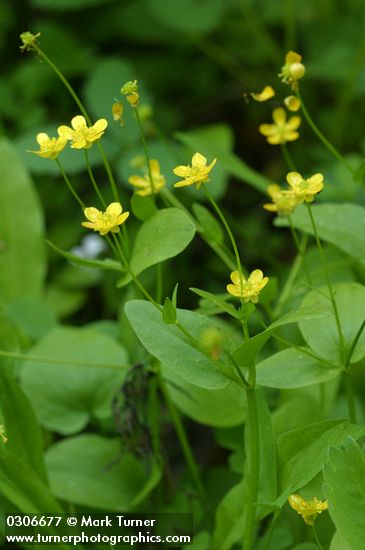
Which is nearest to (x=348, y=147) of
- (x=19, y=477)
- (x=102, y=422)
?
(x=102, y=422)

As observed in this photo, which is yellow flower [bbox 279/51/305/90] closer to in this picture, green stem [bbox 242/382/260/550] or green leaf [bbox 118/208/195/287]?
green leaf [bbox 118/208/195/287]

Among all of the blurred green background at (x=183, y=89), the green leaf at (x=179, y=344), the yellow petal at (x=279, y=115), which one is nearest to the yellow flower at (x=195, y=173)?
the green leaf at (x=179, y=344)

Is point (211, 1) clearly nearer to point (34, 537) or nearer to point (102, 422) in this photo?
point (102, 422)

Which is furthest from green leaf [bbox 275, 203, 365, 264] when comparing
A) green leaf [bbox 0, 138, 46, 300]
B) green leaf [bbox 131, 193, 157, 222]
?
green leaf [bbox 0, 138, 46, 300]

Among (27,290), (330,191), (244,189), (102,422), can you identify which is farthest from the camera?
(244,189)

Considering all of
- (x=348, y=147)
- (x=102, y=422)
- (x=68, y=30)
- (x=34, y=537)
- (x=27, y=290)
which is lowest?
(x=34, y=537)

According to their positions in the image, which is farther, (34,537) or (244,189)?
(244,189)
